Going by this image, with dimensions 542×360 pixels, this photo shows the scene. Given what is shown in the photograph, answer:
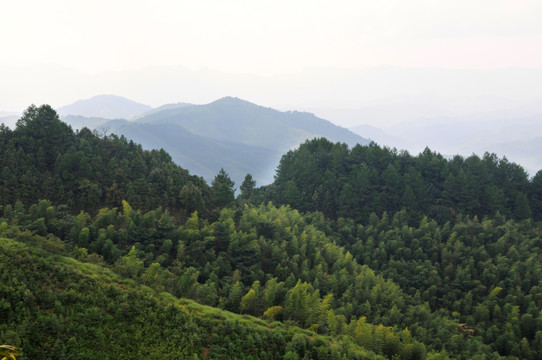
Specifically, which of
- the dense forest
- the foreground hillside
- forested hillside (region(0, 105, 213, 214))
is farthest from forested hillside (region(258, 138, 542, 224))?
the foreground hillside

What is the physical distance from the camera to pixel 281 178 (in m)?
53.0

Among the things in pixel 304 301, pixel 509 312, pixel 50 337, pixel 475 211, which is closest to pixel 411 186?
pixel 475 211

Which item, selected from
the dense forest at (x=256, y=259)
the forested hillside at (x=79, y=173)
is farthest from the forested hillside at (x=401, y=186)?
the forested hillside at (x=79, y=173)

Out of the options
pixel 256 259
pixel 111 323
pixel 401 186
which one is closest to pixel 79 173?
pixel 256 259

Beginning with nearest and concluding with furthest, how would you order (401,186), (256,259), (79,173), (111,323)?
(111,323) → (256,259) → (79,173) → (401,186)

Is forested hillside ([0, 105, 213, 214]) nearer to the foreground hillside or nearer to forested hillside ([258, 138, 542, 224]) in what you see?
the foreground hillside

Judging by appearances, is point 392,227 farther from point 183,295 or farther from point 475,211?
point 183,295

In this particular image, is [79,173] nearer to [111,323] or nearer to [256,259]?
[256,259]

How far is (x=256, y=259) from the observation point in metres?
27.2

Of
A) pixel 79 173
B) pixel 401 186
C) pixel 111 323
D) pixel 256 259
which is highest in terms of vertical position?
pixel 401 186

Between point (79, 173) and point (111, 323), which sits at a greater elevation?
point (79, 173)

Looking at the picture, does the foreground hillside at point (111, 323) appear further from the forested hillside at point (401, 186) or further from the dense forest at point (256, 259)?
the forested hillside at point (401, 186)

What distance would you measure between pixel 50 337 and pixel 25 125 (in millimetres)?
25918

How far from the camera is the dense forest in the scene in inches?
632
